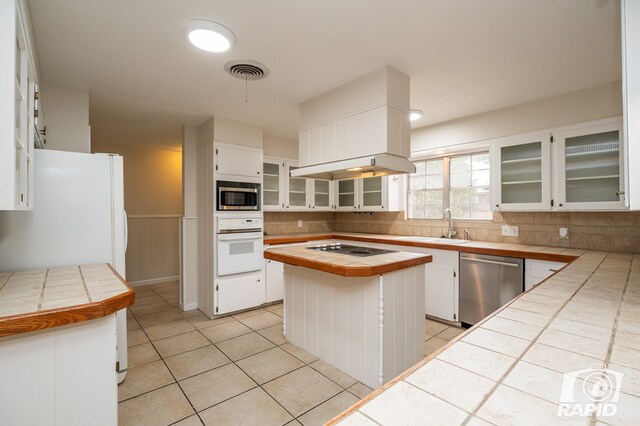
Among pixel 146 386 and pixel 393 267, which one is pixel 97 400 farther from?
pixel 393 267

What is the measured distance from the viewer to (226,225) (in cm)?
362

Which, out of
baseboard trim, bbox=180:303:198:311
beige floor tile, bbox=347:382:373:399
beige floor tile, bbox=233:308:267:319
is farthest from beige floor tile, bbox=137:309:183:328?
beige floor tile, bbox=347:382:373:399

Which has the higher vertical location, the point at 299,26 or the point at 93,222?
the point at 299,26

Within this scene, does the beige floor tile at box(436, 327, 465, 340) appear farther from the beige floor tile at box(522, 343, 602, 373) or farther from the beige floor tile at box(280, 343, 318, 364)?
the beige floor tile at box(522, 343, 602, 373)

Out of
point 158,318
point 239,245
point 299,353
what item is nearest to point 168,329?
point 158,318

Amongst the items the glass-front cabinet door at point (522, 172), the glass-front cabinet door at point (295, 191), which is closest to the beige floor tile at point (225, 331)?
the glass-front cabinet door at point (295, 191)

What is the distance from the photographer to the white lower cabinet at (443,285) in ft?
10.7

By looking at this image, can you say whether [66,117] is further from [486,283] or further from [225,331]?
[486,283]

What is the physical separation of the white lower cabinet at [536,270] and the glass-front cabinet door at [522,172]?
1.93 ft

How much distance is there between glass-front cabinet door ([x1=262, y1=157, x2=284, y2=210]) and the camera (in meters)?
4.43

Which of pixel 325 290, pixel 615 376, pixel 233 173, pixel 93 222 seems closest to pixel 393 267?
pixel 325 290

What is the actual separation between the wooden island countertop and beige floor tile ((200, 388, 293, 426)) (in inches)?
→ 36.7

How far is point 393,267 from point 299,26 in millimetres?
1694

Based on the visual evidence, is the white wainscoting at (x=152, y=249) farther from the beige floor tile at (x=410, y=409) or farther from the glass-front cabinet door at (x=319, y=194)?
the beige floor tile at (x=410, y=409)
